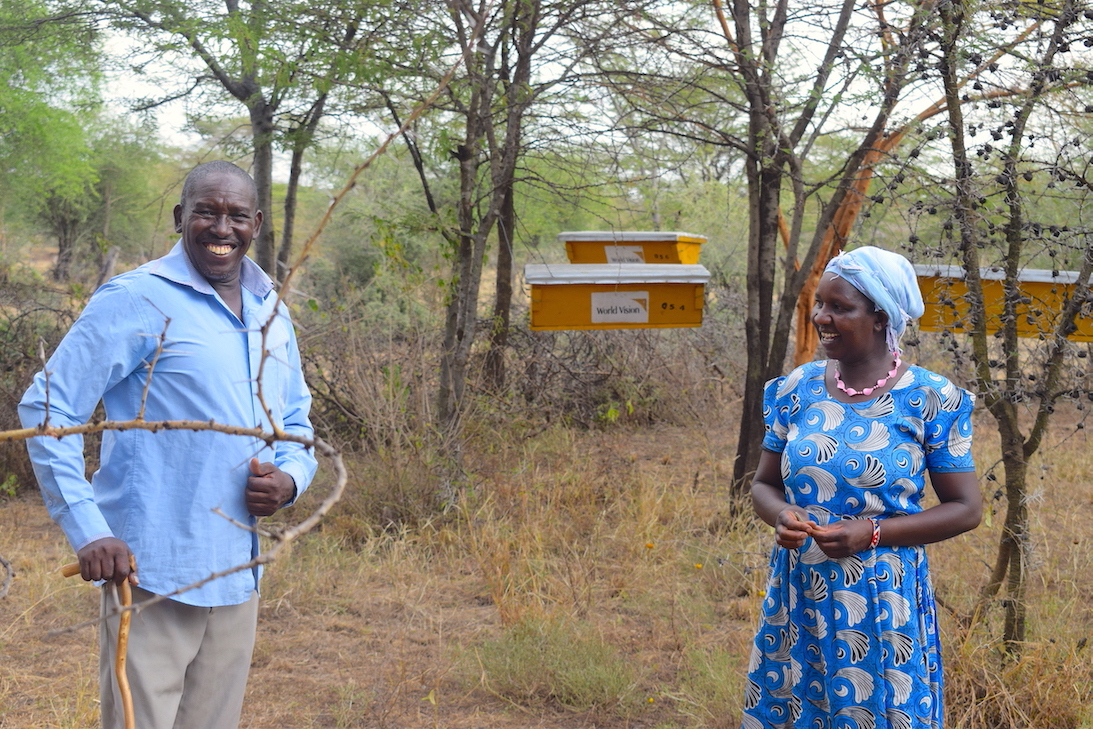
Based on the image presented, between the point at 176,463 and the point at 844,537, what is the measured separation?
137 cm

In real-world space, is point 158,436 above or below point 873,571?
above

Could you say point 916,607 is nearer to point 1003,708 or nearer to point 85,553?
point 1003,708

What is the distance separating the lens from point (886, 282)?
2.08 meters

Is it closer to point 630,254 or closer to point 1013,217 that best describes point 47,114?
point 630,254

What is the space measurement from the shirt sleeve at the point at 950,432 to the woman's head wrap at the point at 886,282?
0.16 meters

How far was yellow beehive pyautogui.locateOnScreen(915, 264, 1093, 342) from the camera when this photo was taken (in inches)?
117

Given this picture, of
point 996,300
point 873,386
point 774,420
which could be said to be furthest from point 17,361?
point 873,386

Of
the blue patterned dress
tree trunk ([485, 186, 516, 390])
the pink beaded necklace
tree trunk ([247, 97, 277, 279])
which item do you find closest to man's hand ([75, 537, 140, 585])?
the blue patterned dress

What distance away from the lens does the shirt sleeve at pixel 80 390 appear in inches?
71.6

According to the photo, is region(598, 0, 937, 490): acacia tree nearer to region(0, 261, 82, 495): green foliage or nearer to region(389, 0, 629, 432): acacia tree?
region(389, 0, 629, 432): acacia tree

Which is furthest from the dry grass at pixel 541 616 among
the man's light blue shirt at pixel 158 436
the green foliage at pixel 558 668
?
the man's light blue shirt at pixel 158 436

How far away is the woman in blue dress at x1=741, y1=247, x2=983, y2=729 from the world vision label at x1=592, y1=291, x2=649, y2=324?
10.0ft

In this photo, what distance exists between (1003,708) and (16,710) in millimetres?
3236

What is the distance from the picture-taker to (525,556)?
447 cm
